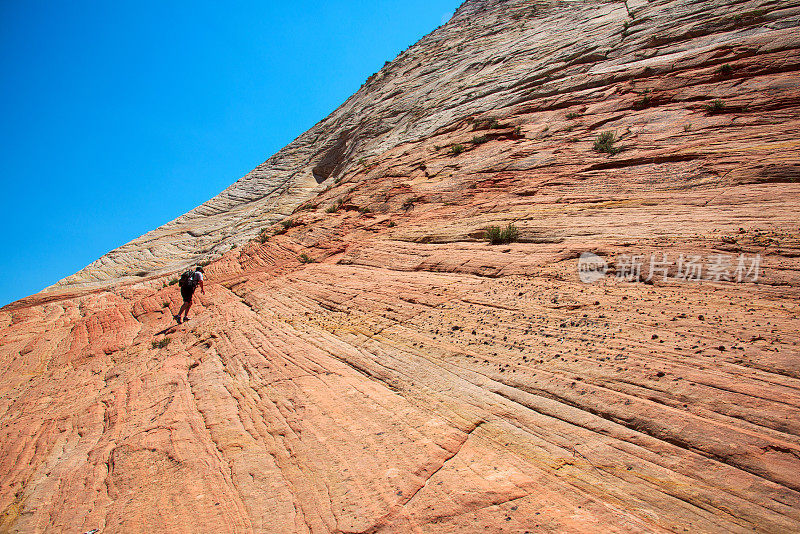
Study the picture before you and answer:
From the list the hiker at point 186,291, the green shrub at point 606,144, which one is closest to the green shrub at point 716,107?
the green shrub at point 606,144

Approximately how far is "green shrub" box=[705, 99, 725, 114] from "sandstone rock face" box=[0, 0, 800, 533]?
0.05 metres

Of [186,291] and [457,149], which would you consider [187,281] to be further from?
[457,149]

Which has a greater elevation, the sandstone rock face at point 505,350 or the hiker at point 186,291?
the hiker at point 186,291

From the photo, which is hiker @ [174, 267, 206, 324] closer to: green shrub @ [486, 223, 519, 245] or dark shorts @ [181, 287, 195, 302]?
dark shorts @ [181, 287, 195, 302]

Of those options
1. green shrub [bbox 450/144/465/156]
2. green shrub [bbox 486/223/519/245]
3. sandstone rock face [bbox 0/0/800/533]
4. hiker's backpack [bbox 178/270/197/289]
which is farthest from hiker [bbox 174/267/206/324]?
green shrub [bbox 450/144/465/156]

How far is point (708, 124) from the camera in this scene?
9.55m

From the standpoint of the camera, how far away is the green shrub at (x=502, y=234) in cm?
902

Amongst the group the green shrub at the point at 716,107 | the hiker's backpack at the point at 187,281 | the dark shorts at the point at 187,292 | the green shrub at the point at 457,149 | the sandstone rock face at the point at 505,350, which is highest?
the green shrub at the point at 457,149

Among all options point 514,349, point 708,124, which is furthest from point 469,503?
point 708,124

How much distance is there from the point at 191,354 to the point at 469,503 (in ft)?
25.3

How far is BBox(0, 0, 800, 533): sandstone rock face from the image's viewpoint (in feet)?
12.0

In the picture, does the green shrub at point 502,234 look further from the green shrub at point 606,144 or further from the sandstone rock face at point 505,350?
the green shrub at point 606,144

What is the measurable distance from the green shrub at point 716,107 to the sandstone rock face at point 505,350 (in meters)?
0.05

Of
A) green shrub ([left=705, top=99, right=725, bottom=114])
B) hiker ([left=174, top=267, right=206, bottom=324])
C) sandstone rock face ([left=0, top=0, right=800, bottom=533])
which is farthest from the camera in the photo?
hiker ([left=174, top=267, right=206, bottom=324])
